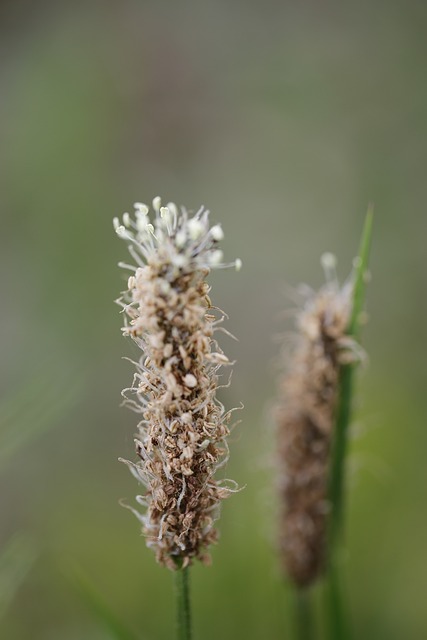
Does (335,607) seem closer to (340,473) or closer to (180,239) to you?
(340,473)

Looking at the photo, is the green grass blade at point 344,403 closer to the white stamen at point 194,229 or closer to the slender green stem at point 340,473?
the slender green stem at point 340,473

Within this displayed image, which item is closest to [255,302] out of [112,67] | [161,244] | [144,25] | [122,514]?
[122,514]

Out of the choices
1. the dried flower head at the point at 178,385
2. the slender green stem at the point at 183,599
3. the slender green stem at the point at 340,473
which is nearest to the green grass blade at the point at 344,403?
the slender green stem at the point at 340,473

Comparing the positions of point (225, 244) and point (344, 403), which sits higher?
point (225, 244)

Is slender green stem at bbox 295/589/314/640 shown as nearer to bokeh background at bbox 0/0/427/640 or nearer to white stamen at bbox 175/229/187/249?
bokeh background at bbox 0/0/427/640

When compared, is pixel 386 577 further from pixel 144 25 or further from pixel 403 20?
pixel 144 25

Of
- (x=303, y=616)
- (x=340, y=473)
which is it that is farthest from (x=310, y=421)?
(x=303, y=616)
